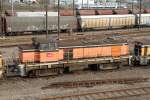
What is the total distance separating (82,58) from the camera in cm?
2691

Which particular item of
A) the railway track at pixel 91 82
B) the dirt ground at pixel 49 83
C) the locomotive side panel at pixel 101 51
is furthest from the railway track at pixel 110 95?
the locomotive side panel at pixel 101 51

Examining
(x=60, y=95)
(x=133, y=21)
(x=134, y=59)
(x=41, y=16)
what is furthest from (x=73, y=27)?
(x=60, y=95)

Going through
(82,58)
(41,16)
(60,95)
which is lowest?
(60,95)

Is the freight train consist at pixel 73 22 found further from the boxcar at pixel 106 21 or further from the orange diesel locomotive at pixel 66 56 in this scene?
the orange diesel locomotive at pixel 66 56

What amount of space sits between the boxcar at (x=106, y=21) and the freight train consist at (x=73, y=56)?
24.7 metres

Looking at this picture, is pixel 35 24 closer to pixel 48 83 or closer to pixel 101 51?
pixel 101 51

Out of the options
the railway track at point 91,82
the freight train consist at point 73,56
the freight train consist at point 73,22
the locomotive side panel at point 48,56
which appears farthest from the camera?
the freight train consist at point 73,22

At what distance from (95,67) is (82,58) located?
1.64m

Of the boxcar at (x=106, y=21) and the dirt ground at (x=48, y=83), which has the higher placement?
the boxcar at (x=106, y=21)

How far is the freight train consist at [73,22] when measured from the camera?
1910 inches

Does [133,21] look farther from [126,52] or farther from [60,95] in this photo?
[60,95]

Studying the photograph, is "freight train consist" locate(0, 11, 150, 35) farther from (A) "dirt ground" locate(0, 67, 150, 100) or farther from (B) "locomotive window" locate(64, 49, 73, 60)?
(A) "dirt ground" locate(0, 67, 150, 100)

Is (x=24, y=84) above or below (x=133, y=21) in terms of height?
below

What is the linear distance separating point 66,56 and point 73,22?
26892 millimetres
